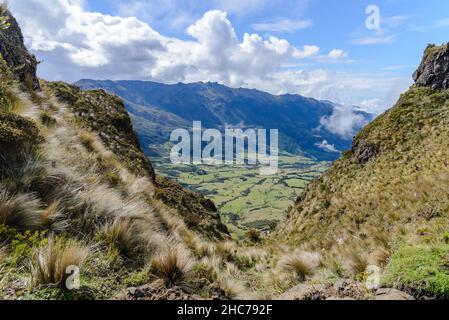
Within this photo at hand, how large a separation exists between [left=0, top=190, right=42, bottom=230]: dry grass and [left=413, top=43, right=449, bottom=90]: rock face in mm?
49004

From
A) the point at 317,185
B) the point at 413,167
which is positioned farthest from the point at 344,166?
the point at 413,167

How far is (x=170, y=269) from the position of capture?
235 inches

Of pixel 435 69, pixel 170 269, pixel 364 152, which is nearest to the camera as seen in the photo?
pixel 170 269

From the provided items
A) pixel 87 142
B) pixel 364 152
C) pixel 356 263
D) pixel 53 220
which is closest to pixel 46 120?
pixel 87 142

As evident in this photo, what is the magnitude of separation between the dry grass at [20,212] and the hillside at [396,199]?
6.77m

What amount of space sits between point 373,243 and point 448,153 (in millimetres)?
14539

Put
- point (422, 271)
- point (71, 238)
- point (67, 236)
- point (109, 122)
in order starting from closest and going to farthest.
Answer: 1. point (422, 271)
2. point (71, 238)
3. point (67, 236)
4. point (109, 122)

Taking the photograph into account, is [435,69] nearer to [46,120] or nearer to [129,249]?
[46,120]

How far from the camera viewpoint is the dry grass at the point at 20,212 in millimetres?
5839

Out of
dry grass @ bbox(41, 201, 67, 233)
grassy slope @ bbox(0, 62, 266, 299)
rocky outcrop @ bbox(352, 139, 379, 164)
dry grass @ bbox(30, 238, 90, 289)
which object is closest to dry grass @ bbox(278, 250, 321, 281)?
grassy slope @ bbox(0, 62, 266, 299)

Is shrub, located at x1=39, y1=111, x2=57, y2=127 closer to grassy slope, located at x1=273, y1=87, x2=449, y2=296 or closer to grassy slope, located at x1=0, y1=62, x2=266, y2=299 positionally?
grassy slope, located at x1=0, y1=62, x2=266, y2=299

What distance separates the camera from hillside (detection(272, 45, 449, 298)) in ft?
20.6

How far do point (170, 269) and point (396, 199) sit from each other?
41.0 feet
